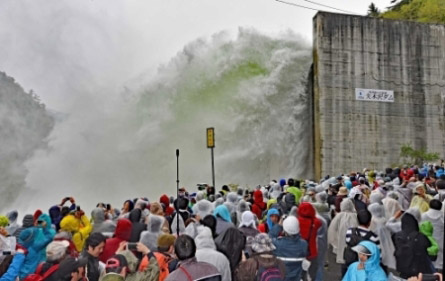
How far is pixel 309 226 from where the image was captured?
6.29 m

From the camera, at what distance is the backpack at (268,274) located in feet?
14.4

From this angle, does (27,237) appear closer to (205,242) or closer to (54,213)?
(54,213)

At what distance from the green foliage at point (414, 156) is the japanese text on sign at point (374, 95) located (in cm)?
259

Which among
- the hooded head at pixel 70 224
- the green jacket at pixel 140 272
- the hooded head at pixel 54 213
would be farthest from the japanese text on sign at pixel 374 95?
the green jacket at pixel 140 272

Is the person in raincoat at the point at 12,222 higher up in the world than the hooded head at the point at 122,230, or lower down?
lower down

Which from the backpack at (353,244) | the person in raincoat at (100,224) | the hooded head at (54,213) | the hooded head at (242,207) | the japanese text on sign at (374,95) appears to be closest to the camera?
the backpack at (353,244)

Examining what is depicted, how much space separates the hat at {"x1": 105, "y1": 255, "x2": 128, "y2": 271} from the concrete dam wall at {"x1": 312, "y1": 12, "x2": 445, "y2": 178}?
19.3 m

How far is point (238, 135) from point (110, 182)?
6.91 meters

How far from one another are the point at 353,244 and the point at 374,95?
64.6 feet

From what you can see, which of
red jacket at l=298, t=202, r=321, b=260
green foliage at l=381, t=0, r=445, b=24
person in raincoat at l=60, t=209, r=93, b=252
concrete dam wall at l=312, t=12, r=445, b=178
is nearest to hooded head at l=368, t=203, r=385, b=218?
red jacket at l=298, t=202, r=321, b=260

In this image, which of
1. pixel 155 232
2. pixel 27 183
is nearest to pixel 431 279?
pixel 155 232

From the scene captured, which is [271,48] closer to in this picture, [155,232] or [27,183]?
[27,183]

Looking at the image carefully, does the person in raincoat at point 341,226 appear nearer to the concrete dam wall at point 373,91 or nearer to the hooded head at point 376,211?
the hooded head at point 376,211

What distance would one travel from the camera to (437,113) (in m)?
24.7
